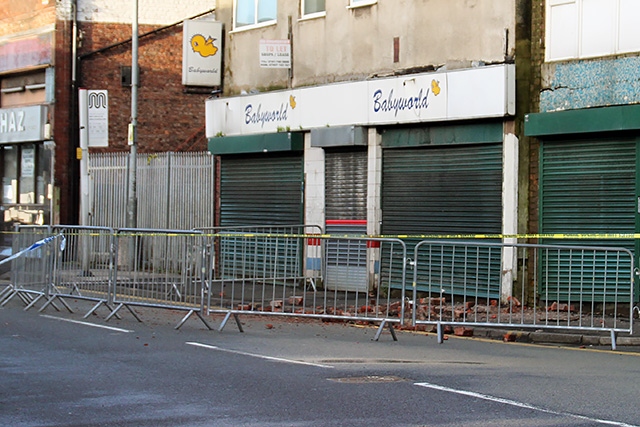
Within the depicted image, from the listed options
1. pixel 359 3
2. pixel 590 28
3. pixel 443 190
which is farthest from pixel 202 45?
pixel 590 28

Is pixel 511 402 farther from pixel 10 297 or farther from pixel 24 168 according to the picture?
pixel 24 168

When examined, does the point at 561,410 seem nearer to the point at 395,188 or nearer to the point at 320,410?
the point at 320,410

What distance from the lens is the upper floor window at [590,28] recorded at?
15.3m

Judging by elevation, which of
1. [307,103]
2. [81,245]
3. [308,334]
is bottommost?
[308,334]

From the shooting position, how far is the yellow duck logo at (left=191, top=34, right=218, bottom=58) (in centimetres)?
2212

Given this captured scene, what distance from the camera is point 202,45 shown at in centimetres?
2216

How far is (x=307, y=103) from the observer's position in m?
20.2

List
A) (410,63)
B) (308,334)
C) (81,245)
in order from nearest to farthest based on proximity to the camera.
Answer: (308,334) → (81,245) → (410,63)

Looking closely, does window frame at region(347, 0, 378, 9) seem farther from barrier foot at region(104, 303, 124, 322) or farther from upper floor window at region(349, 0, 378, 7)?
barrier foot at region(104, 303, 124, 322)

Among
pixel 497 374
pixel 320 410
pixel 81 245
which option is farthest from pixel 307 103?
pixel 320 410

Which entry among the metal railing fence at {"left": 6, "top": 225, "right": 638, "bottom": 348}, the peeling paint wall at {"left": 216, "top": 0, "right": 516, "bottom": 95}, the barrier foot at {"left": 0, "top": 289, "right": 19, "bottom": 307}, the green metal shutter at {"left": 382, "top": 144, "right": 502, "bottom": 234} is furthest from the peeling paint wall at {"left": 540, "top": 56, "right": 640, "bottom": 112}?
the barrier foot at {"left": 0, "top": 289, "right": 19, "bottom": 307}

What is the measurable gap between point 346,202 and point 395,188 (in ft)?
4.40

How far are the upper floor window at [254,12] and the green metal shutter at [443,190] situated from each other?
14.6 feet

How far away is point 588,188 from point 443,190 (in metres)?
2.79
